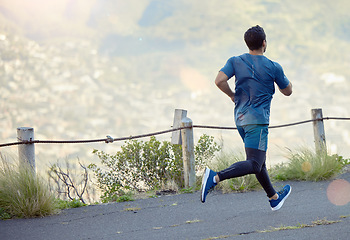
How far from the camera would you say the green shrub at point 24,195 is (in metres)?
6.35

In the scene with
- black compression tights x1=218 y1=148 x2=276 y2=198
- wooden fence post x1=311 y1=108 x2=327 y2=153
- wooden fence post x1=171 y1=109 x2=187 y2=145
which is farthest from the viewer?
wooden fence post x1=311 y1=108 x2=327 y2=153

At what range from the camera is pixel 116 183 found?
1073 centimetres

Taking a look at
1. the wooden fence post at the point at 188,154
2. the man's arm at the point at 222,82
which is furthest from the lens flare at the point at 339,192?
the man's arm at the point at 222,82

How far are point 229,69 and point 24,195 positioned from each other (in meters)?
3.61

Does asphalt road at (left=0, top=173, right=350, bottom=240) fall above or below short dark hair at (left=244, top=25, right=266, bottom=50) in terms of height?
→ below

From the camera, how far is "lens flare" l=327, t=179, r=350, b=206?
6.62 meters

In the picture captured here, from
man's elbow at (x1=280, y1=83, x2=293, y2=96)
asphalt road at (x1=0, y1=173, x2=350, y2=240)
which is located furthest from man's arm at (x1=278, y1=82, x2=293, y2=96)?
asphalt road at (x1=0, y1=173, x2=350, y2=240)

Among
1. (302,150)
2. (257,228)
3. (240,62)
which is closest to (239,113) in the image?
(240,62)

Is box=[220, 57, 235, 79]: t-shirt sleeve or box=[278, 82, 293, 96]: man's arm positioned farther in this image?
box=[278, 82, 293, 96]: man's arm

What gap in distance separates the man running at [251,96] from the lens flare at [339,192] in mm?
2175

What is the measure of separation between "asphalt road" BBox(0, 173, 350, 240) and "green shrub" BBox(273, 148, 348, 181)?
50.0 inches

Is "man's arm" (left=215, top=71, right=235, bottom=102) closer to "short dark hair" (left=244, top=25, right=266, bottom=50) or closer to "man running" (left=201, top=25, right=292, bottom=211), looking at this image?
"man running" (left=201, top=25, right=292, bottom=211)

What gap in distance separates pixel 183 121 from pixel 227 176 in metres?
3.74

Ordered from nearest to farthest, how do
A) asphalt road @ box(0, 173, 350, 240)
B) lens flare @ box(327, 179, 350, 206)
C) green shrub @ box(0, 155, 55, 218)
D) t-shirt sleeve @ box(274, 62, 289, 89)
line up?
asphalt road @ box(0, 173, 350, 240) → t-shirt sleeve @ box(274, 62, 289, 89) → green shrub @ box(0, 155, 55, 218) → lens flare @ box(327, 179, 350, 206)
